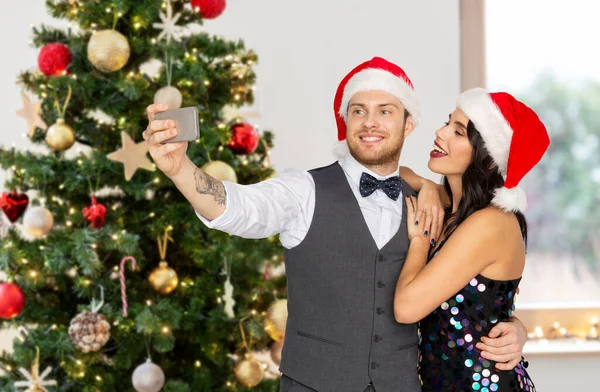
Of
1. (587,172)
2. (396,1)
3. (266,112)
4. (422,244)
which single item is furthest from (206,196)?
(587,172)

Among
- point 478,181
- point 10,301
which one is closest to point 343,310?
point 478,181

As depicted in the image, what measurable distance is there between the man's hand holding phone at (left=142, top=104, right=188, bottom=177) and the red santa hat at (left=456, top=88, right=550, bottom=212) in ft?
2.83

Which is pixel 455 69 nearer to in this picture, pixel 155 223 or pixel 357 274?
pixel 155 223

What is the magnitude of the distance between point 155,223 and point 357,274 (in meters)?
1.21

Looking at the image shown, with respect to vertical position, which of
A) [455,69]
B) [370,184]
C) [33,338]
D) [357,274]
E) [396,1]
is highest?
[396,1]

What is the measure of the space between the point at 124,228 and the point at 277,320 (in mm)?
721

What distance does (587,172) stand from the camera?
13.2 ft

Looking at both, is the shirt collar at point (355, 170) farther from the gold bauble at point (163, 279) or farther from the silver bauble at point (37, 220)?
the silver bauble at point (37, 220)

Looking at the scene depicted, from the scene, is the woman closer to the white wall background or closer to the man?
the man

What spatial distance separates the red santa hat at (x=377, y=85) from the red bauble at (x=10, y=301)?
1.40 metres

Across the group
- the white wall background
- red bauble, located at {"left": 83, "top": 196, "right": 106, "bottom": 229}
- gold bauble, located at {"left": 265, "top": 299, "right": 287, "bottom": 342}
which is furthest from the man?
the white wall background

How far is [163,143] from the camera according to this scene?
150 cm

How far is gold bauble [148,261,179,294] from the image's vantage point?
2824mm

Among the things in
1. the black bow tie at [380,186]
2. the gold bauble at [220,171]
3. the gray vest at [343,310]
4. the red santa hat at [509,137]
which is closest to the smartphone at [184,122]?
the gray vest at [343,310]
